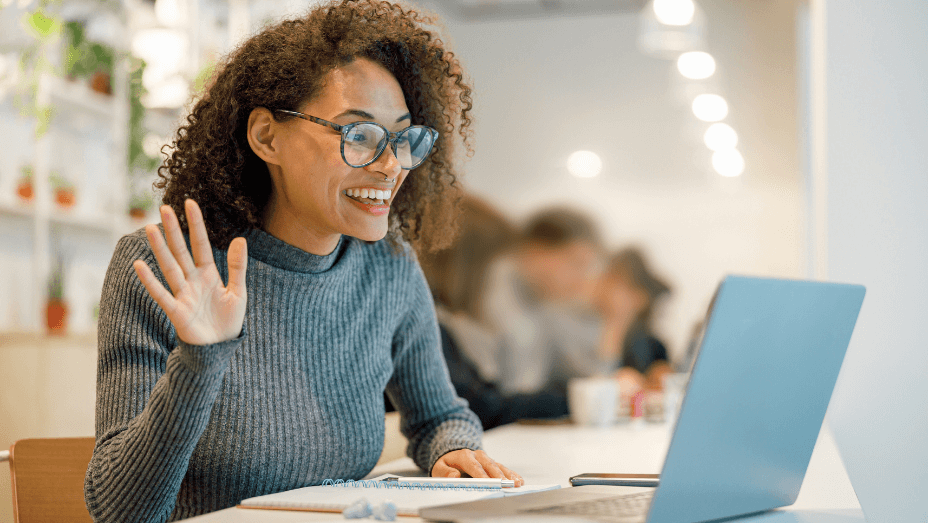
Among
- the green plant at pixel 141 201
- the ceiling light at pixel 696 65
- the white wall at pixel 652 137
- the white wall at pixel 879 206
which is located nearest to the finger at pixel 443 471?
the white wall at pixel 879 206

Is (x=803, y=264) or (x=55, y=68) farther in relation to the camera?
(x=803, y=264)

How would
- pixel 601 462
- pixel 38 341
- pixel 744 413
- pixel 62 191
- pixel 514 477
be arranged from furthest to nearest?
pixel 62 191 → pixel 38 341 → pixel 601 462 → pixel 514 477 → pixel 744 413

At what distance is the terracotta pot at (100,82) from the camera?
10.6ft

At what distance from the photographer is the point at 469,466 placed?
119cm

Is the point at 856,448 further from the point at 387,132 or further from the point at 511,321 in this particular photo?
the point at 511,321

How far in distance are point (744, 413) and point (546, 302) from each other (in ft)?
15.7

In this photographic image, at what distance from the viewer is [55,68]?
2.95 metres

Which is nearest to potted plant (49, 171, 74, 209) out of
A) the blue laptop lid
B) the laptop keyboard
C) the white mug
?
the white mug

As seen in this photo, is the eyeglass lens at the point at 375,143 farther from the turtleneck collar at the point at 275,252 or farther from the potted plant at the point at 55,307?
the potted plant at the point at 55,307

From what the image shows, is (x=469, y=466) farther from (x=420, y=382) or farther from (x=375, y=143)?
(x=375, y=143)

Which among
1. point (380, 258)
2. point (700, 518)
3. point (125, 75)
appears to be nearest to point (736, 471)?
point (700, 518)

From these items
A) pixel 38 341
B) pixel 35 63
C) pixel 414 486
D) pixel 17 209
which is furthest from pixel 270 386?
pixel 35 63

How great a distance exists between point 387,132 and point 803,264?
4.27 m

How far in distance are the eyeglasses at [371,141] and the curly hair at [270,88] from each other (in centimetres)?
7
